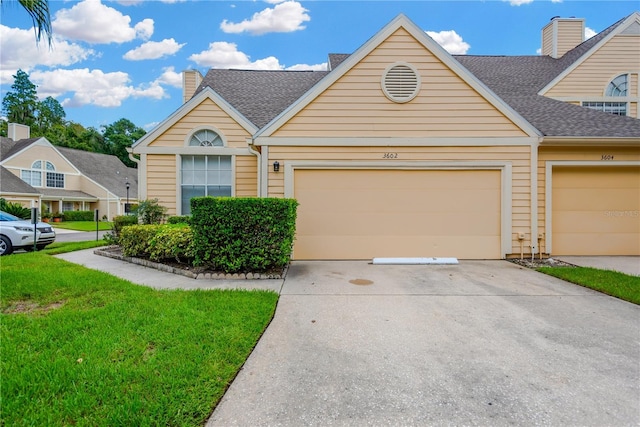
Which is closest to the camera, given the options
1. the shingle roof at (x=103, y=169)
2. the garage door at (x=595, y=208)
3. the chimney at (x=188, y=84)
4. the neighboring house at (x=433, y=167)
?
the neighboring house at (x=433, y=167)

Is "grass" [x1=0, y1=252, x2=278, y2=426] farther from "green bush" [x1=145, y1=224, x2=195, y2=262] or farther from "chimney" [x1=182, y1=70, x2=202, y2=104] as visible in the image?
"chimney" [x1=182, y1=70, x2=202, y2=104]

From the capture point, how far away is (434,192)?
729 cm

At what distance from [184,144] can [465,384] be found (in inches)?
339

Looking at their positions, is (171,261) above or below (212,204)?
below

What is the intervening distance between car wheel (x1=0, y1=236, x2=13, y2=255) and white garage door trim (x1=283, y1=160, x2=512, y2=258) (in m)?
8.21

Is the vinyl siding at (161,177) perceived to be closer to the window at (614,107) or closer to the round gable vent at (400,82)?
the round gable vent at (400,82)

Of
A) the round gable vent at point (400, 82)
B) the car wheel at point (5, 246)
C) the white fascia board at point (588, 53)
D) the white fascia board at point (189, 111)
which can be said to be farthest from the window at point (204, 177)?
the white fascia board at point (588, 53)

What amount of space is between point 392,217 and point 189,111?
6271 millimetres

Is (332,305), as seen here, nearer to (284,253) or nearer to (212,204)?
(284,253)

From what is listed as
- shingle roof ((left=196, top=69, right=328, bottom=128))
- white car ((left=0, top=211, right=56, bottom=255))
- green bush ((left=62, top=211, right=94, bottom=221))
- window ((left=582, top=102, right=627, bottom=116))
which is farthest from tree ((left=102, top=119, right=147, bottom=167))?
window ((left=582, top=102, right=627, bottom=116))

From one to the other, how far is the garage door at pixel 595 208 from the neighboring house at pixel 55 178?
3209 cm

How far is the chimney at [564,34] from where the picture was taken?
37.9ft

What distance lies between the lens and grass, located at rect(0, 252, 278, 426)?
2031 mm

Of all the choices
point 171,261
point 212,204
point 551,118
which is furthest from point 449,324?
point 551,118
